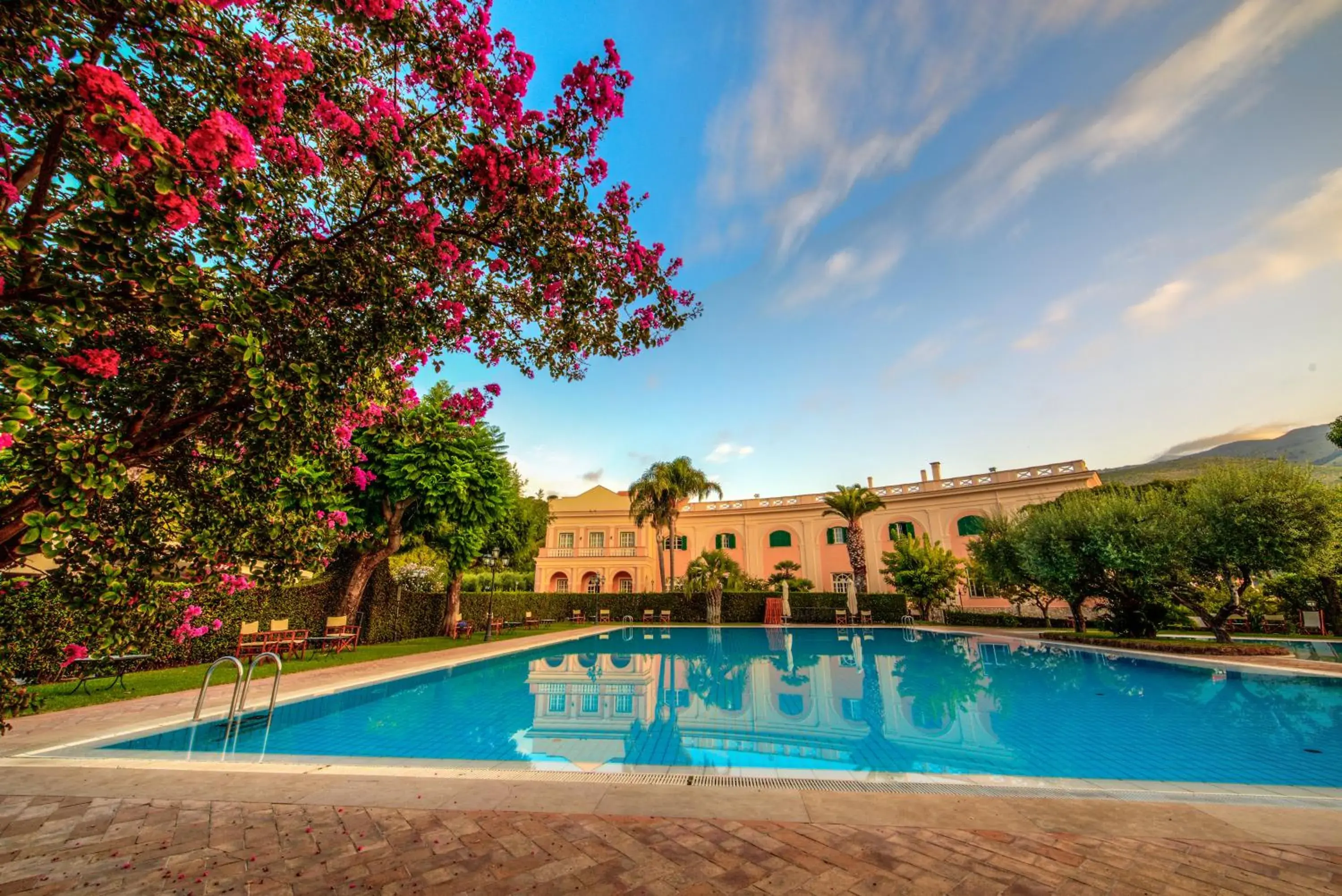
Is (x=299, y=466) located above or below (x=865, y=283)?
below

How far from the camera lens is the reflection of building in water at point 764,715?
21.4ft

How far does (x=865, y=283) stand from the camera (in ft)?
50.1

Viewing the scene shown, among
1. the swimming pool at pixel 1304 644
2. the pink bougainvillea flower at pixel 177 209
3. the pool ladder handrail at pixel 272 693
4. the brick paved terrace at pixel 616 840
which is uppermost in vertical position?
the pink bougainvillea flower at pixel 177 209

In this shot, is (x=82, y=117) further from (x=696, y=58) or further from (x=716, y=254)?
(x=716, y=254)

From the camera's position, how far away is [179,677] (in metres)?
10.4

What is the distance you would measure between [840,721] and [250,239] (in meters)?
9.48

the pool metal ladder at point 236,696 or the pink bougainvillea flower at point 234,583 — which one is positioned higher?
the pink bougainvillea flower at point 234,583

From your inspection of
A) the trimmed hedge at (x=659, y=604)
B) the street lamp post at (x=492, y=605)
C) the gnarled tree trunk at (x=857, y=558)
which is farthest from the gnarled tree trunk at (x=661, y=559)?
the gnarled tree trunk at (x=857, y=558)

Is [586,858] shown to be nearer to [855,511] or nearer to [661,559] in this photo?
[661,559]

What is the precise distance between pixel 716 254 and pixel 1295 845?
13.9 m

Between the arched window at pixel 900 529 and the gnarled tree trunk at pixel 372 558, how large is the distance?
2845 centimetres

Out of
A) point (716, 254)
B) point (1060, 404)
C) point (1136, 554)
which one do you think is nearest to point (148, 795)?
point (716, 254)

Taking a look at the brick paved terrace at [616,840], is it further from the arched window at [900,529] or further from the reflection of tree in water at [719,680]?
the arched window at [900,529]

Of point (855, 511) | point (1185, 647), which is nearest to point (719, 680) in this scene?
point (1185, 647)
